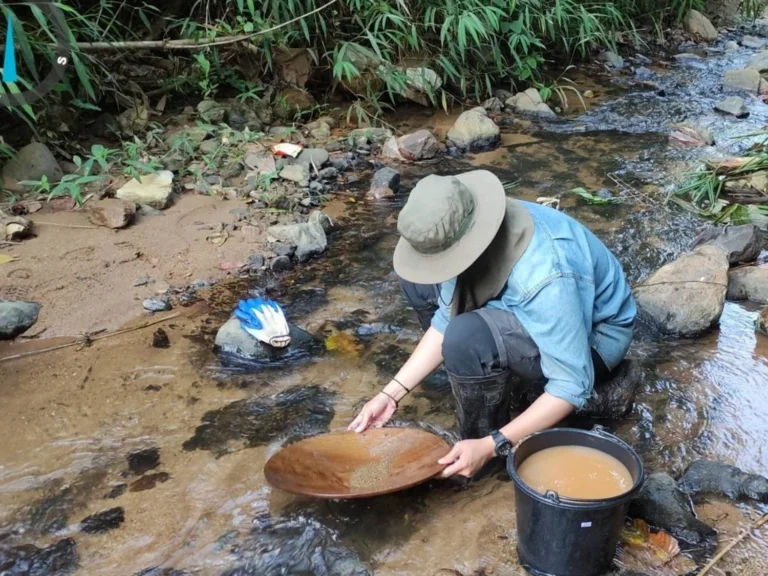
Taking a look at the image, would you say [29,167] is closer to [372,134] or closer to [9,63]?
[9,63]

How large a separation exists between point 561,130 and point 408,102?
133 cm

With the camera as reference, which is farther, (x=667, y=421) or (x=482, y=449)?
(x=667, y=421)

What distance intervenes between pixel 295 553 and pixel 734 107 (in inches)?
228

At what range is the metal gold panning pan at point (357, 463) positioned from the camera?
5.98 ft

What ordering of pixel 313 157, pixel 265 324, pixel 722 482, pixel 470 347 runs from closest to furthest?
pixel 470 347, pixel 722 482, pixel 265 324, pixel 313 157

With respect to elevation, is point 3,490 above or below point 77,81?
below

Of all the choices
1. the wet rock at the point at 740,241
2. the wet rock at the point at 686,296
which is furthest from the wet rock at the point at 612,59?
the wet rock at the point at 686,296

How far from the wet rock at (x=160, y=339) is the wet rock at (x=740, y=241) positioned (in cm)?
266

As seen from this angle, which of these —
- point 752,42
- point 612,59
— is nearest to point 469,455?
point 612,59

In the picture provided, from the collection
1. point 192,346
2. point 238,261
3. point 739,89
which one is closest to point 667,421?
point 192,346

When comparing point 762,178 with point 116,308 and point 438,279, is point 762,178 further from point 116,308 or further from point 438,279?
point 116,308

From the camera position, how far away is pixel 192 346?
2.87 m

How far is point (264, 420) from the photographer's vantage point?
244 centimetres

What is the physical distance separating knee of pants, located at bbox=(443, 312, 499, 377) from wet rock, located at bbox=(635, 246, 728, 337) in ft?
4.21
